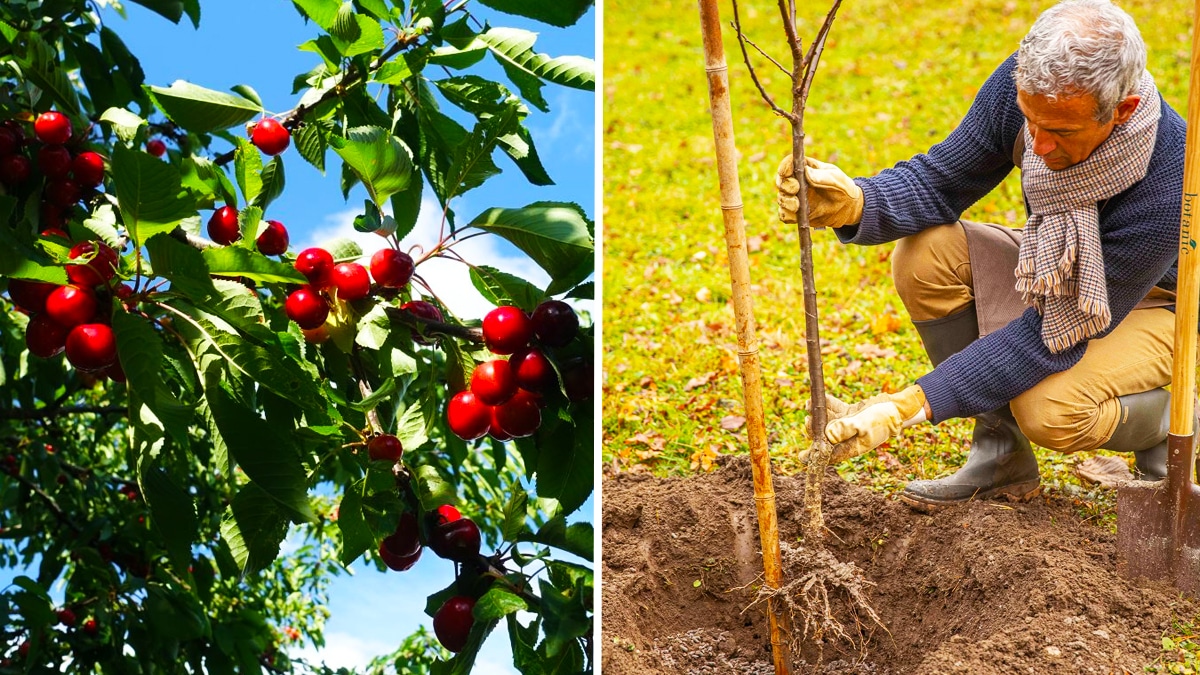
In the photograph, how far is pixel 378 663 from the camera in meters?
2.70

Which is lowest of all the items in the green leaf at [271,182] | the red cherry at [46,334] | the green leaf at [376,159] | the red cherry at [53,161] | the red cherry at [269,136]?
the red cherry at [46,334]

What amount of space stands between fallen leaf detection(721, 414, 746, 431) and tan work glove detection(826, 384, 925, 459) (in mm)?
691

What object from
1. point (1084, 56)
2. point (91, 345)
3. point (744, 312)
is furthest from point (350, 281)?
point (1084, 56)

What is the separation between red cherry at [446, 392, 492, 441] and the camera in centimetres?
108

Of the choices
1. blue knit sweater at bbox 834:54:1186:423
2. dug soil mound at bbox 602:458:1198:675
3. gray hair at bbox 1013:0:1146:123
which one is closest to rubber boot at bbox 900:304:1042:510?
dug soil mound at bbox 602:458:1198:675

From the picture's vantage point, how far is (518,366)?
1.04 m

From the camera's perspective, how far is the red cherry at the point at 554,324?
1.03m

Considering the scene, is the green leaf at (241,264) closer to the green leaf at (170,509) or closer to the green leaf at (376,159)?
the green leaf at (376,159)

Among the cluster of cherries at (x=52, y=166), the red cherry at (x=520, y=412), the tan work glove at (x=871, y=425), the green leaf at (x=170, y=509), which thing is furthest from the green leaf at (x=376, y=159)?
the tan work glove at (x=871, y=425)

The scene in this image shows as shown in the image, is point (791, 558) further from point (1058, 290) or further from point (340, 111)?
point (340, 111)

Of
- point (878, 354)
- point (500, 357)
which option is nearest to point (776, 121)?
point (878, 354)

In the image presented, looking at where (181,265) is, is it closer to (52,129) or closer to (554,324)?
(554,324)

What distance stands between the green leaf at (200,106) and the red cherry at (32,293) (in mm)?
263

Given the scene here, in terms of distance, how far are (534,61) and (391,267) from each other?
1.13 feet
